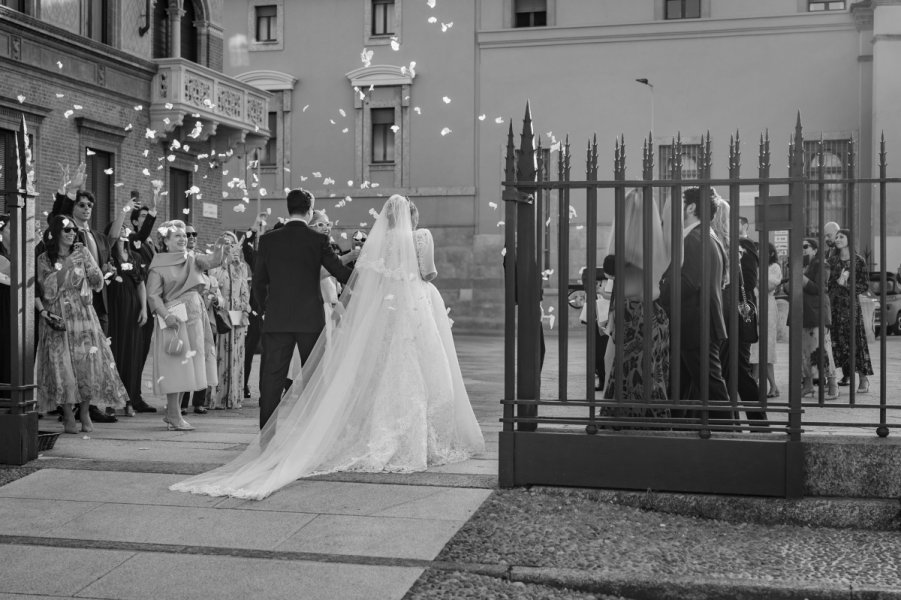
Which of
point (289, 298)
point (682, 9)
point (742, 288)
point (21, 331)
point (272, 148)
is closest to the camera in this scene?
point (21, 331)

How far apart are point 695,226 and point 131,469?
14.2ft

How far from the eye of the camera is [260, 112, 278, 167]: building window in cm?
3503

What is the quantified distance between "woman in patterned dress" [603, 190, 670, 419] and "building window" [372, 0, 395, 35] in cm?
2812

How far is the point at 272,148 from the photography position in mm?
35188

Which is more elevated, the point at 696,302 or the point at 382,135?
the point at 382,135

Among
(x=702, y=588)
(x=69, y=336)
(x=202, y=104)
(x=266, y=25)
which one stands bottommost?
(x=702, y=588)

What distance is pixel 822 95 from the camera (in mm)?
31094

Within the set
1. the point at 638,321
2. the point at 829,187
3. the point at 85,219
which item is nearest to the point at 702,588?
the point at 638,321

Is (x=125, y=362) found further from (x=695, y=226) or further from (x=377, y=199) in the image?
(x=377, y=199)

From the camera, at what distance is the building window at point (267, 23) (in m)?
35.4

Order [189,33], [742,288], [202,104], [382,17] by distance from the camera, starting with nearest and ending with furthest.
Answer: [742,288]
[202,104]
[189,33]
[382,17]

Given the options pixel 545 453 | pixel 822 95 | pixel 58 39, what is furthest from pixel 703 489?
pixel 822 95

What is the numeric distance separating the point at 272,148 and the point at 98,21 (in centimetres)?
1362

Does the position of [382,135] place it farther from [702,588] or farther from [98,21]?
[702,588]
